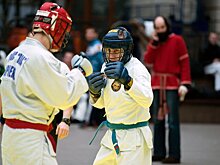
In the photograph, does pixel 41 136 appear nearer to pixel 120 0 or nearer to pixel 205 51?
pixel 205 51

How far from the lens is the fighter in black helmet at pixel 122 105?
679cm

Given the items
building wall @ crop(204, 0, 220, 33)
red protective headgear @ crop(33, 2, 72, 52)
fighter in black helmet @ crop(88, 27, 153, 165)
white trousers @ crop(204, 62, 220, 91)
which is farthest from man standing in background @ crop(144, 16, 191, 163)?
building wall @ crop(204, 0, 220, 33)

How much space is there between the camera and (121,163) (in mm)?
6781

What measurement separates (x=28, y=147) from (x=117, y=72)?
1116 millimetres

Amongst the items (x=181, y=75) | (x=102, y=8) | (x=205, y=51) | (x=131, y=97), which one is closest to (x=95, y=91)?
(x=131, y=97)

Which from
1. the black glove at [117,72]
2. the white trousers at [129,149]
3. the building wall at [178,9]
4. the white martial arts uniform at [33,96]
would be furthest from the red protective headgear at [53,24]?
the building wall at [178,9]

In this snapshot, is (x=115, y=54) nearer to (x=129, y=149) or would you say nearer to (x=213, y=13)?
(x=129, y=149)

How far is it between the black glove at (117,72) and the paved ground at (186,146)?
4323 millimetres

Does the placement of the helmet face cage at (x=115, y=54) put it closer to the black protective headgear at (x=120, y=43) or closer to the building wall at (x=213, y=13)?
the black protective headgear at (x=120, y=43)

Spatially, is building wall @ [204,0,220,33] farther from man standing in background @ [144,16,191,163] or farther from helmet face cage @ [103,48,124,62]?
helmet face cage @ [103,48,124,62]

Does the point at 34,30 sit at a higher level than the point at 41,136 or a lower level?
higher

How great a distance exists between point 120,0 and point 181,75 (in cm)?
991

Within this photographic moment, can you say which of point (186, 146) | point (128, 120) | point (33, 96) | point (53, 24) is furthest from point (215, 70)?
point (33, 96)

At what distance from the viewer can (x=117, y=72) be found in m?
6.41
